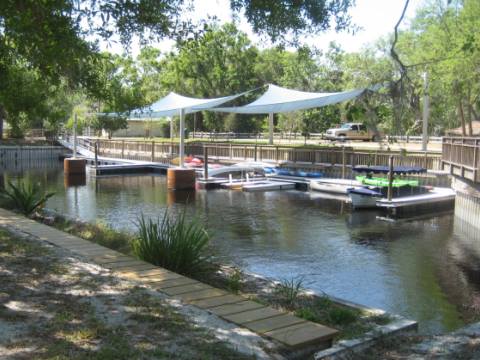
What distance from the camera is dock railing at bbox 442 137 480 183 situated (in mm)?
16106

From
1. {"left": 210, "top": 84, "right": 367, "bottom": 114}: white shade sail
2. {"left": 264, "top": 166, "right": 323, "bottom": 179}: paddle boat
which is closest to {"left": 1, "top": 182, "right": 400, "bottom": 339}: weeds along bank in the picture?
{"left": 210, "top": 84, "right": 367, "bottom": 114}: white shade sail

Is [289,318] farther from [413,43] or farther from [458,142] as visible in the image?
[413,43]

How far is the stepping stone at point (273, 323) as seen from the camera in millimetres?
4824

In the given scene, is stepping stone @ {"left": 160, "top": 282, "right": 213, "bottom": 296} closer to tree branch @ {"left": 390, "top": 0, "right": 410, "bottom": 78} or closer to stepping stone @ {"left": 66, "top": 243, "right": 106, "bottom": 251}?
stepping stone @ {"left": 66, "top": 243, "right": 106, "bottom": 251}

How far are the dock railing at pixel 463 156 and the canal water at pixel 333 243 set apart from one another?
1.92m

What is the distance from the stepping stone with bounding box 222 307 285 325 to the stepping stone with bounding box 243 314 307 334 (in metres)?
0.07

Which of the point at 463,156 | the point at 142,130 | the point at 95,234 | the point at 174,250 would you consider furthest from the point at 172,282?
the point at 142,130

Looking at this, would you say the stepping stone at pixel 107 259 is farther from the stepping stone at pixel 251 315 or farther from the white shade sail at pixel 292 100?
the white shade sail at pixel 292 100

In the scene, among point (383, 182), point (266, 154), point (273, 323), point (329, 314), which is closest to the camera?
point (273, 323)

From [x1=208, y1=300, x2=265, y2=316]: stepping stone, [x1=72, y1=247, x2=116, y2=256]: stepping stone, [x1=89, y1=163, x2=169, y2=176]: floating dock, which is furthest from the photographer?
[x1=89, y1=163, x2=169, y2=176]: floating dock

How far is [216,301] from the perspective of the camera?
5.63 meters

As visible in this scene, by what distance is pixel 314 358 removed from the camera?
4.44 metres

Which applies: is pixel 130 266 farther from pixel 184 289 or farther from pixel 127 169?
pixel 127 169

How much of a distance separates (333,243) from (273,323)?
10853 millimetres
